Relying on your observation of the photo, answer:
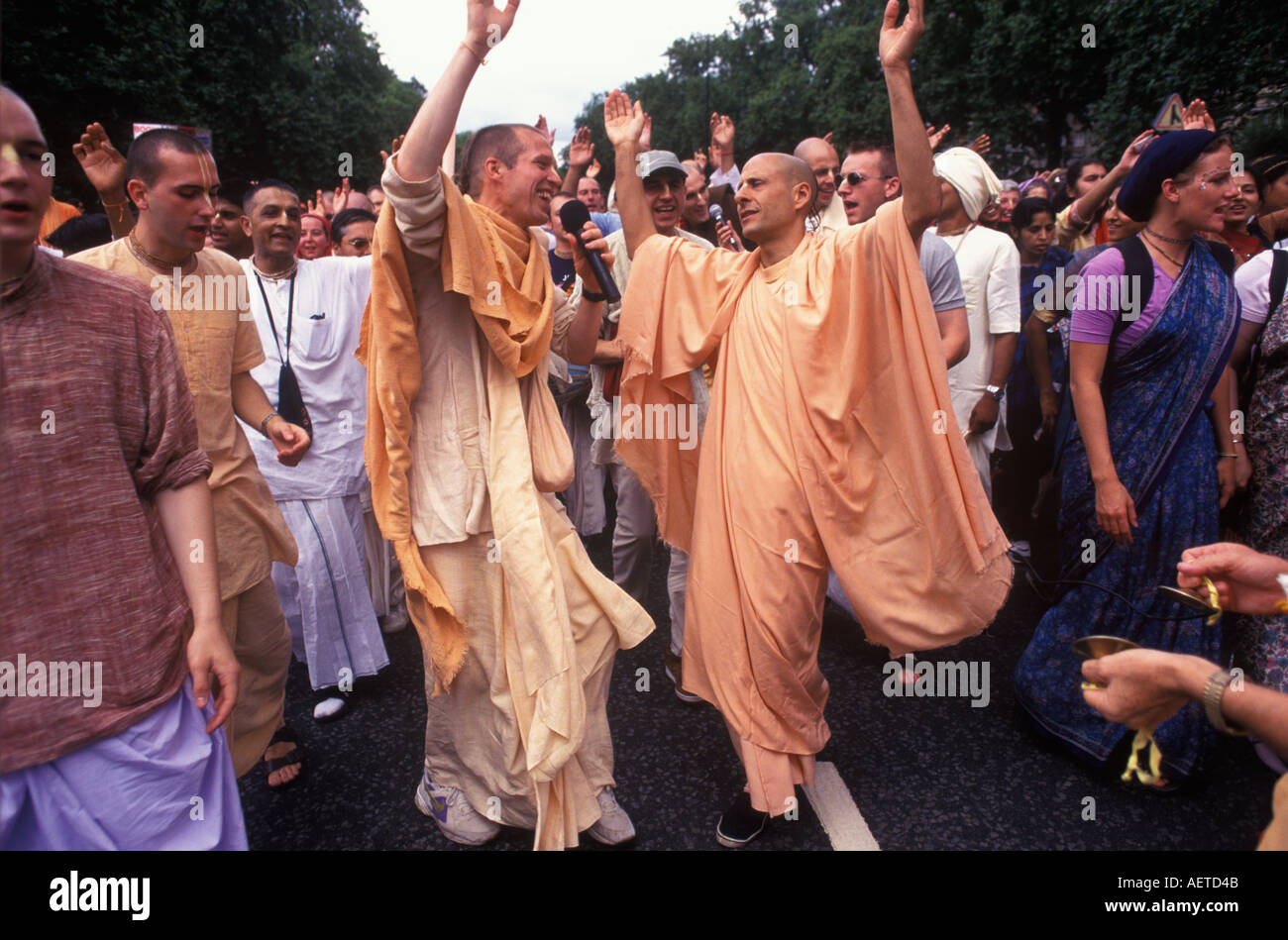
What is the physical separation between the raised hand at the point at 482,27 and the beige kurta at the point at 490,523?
389 mm

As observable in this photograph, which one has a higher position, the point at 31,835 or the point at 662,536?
the point at 662,536

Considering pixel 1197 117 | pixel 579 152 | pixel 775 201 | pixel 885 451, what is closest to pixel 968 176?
pixel 1197 117

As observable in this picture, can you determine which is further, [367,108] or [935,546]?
[367,108]

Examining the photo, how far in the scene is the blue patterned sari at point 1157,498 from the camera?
9.75 feet

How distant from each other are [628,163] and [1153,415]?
2208 mm

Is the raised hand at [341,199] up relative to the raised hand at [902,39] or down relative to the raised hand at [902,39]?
up

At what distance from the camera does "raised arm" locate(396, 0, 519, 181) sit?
1.98 meters

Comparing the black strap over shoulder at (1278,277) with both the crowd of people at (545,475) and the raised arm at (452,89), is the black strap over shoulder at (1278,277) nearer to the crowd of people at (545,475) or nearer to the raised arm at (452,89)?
the crowd of people at (545,475)

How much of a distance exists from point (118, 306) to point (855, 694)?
3111mm

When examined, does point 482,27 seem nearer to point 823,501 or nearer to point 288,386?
point 823,501

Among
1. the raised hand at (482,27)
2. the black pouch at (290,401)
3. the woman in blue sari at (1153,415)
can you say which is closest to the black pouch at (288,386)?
the black pouch at (290,401)
